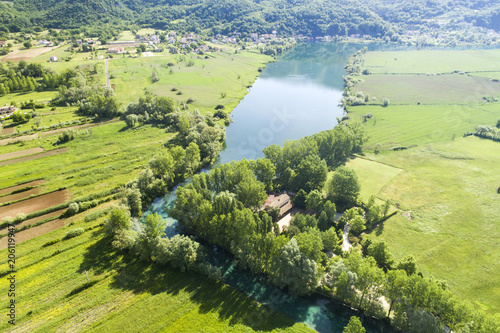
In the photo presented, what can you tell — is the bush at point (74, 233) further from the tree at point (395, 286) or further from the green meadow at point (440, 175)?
the green meadow at point (440, 175)

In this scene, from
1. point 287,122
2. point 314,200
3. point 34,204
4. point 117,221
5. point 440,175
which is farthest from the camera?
point 287,122

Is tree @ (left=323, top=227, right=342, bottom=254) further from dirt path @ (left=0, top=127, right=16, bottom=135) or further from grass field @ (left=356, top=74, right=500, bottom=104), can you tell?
dirt path @ (left=0, top=127, right=16, bottom=135)

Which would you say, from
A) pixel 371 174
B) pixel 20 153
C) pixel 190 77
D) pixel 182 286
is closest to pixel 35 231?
pixel 182 286

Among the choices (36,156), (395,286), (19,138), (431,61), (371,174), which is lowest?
(371,174)

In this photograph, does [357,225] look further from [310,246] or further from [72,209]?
[72,209]

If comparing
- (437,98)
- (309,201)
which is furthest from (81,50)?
(437,98)

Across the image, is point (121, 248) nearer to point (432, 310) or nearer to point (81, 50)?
point (432, 310)
